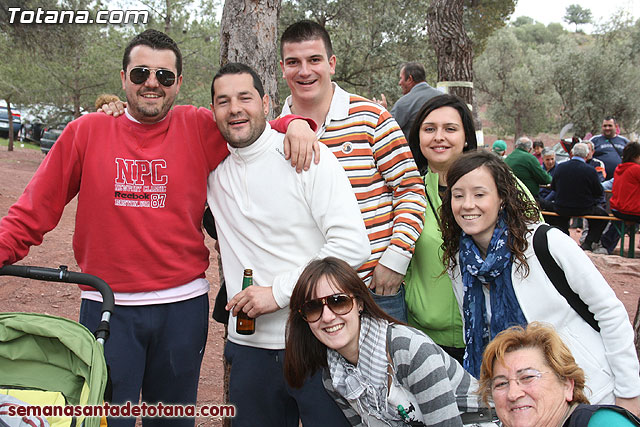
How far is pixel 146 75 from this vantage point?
3.03m

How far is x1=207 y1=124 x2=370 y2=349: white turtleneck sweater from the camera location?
2.86 metres

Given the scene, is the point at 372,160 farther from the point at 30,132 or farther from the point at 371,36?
the point at 30,132

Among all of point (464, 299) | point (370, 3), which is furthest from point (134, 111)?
point (370, 3)

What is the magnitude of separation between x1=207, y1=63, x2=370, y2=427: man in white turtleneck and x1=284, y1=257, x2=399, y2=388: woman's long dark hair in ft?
0.22

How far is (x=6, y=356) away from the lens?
261 centimetres

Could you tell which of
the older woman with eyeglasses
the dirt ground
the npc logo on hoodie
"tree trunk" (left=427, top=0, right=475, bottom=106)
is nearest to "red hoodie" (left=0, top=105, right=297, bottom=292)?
the npc logo on hoodie

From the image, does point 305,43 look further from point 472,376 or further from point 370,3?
point 370,3

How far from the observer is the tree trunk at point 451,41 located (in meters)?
7.67

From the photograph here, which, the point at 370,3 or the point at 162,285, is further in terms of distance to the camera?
the point at 370,3

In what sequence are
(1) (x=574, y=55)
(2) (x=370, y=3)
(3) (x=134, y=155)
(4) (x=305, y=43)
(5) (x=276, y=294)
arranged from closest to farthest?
(5) (x=276, y=294) < (3) (x=134, y=155) < (4) (x=305, y=43) < (2) (x=370, y=3) < (1) (x=574, y=55)

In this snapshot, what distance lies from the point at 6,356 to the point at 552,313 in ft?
8.23

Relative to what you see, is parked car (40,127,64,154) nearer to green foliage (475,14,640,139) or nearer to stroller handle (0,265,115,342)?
stroller handle (0,265,115,342)

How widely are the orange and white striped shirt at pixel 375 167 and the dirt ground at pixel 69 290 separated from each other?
2.47 metres

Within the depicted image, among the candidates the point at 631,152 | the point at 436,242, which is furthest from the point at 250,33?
the point at 631,152
